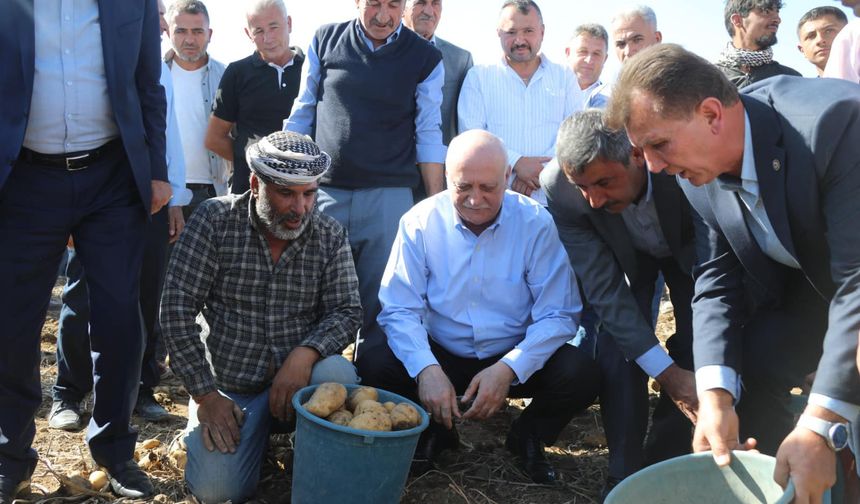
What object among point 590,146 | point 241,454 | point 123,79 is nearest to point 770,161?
point 590,146

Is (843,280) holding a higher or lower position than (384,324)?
higher

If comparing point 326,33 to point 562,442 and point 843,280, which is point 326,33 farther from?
point 843,280

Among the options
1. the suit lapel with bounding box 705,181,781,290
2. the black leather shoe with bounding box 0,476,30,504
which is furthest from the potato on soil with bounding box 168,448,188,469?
→ the suit lapel with bounding box 705,181,781,290

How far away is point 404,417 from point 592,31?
13.4 feet

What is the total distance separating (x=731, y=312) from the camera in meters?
2.90

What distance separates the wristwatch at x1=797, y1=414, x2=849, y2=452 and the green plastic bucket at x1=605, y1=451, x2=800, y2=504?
158 millimetres

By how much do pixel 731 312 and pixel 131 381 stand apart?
7.55 ft

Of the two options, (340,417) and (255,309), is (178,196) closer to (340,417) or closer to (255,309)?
(255,309)

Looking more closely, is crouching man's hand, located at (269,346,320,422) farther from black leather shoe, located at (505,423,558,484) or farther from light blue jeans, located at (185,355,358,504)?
black leather shoe, located at (505,423,558,484)

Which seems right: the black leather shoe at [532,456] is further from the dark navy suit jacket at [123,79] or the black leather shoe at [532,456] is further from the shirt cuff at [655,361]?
the dark navy suit jacket at [123,79]

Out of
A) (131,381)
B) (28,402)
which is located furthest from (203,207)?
(28,402)

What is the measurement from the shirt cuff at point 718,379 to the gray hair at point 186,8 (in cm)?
404

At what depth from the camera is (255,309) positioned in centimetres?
361

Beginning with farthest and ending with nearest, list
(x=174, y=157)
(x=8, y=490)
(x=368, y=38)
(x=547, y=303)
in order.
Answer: (x=368, y=38), (x=174, y=157), (x=547, y=303), (x=8, y=490)
